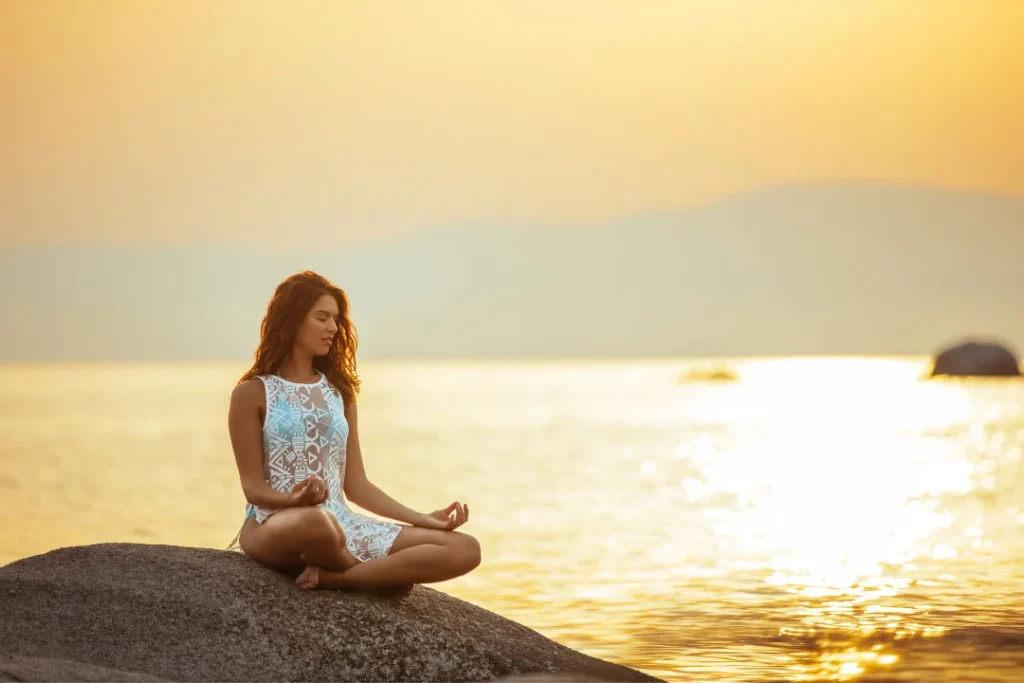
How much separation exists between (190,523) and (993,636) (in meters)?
13.2

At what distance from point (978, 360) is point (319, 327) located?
461 feet

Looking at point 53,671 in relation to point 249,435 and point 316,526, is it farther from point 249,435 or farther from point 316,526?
point 249,435

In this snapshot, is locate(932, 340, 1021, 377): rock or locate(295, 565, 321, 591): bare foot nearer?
locate(295, 565, 321, 591): bare foot

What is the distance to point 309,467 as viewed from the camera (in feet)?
23.9

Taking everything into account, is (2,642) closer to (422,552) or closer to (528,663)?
(422,552)

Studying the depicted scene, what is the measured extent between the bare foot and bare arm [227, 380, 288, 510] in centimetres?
43

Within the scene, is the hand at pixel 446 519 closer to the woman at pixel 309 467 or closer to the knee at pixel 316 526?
the woman at pixel 309 467

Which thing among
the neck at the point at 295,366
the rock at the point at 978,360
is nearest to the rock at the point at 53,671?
the neck at the point at 295,366

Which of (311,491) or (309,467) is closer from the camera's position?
(311,491)

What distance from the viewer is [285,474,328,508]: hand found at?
22.5ft

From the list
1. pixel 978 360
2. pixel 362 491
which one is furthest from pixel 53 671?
pixel 978 360

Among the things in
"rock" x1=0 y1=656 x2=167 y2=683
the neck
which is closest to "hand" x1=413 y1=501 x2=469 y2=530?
the neck

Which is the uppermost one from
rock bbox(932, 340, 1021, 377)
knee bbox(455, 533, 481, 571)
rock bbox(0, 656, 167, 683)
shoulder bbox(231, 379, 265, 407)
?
rock bbox(932, 340, 1021, 377)

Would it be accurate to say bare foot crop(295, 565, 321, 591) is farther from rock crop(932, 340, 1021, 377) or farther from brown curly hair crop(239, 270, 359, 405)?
rock crop(932, 340, 1021, 377)
